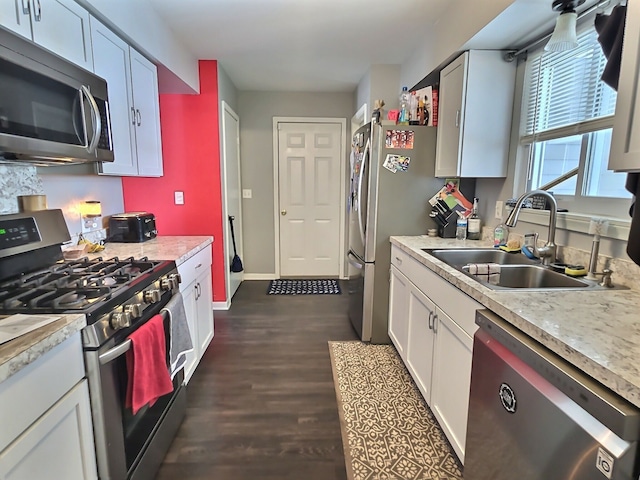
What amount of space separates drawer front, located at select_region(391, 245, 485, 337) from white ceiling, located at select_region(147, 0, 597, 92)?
1.31m

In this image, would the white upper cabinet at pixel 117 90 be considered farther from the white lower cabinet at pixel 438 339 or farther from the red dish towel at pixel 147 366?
the white lower cabinet at pixel 438 339

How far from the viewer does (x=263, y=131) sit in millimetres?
4242

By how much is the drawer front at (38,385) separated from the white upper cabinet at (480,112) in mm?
2144

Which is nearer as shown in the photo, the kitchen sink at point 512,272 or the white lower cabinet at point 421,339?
the kitchen sink at point 512,272

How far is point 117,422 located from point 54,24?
159 cm

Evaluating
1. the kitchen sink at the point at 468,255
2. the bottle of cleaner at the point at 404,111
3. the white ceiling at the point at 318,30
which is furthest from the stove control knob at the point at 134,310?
the bottle of cleaner at the point at 404,111

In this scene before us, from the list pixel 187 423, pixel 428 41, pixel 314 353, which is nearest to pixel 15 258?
pixel 187 423

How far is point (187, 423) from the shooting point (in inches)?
73.2

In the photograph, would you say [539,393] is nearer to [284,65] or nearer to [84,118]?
[84,118]

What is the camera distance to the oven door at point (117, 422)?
3.65ft

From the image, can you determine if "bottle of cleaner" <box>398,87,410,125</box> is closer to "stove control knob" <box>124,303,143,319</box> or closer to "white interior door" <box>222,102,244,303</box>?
"white interior door" <box>222,102,244,303</box>

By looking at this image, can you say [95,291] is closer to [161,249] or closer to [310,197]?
[161,249]

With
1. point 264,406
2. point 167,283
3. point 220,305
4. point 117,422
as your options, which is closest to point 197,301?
point 167,283

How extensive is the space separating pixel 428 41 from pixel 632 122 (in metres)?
1.96
